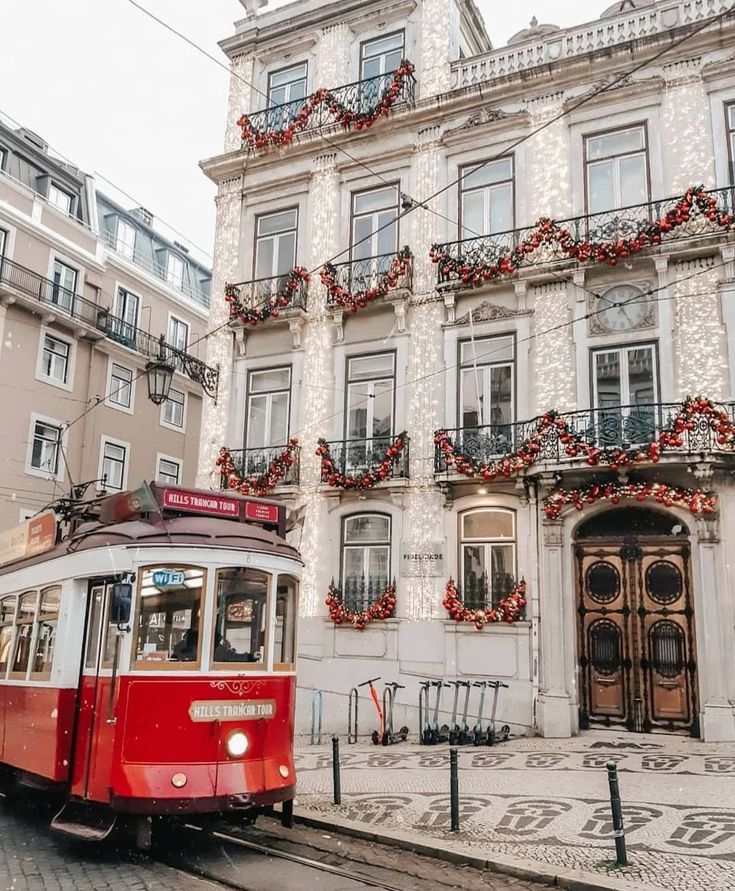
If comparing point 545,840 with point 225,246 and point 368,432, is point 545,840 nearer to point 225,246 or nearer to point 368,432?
point 368,432

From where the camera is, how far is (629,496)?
13617mm

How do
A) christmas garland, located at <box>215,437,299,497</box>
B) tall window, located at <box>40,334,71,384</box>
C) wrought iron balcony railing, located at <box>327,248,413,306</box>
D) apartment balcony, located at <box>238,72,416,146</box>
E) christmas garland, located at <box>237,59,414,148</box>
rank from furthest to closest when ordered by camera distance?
tall window, located at <box>40,334,71,384</box> → apartment balcony, located at <box>238,72,416,146</box> → christmas garland, located at <box>237,59,414,148</box> → christmas garland, located at <box>215,437,299,497</box> → wrought iron balcony railing, located at <box>327,248,413,306</box>

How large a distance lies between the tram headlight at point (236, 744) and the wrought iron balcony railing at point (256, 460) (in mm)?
9612

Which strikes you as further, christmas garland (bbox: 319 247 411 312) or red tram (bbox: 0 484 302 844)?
christmas garland (bbox: 319 247 411 312)

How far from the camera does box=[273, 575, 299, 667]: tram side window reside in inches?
318

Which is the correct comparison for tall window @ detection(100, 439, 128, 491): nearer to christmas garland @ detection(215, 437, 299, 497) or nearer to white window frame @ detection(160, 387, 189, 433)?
white window frame @ detection(160, 387, 189, 433)

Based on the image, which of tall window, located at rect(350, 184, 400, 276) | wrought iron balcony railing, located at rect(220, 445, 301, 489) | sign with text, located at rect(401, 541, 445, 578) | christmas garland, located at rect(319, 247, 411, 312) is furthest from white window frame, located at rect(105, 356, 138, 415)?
sign with text, located at rect(401, 541, 445, 578)

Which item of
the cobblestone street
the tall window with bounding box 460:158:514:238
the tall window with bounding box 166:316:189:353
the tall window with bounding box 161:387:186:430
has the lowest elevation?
the cobblestone street

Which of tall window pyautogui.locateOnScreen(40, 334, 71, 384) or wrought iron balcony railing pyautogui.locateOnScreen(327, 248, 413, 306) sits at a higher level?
tall window pyautogui.locateOnScreen(40, 334, 71, 384)

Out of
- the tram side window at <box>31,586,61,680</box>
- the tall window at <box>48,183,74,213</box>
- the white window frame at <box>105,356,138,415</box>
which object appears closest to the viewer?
the tram side window at <box>31,586,61,680</box>

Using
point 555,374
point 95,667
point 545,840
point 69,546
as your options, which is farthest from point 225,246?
point 545,840

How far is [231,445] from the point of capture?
18.0 metres

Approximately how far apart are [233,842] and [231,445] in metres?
11.2

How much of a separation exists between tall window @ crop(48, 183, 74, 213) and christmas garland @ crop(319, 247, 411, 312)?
1362cm
